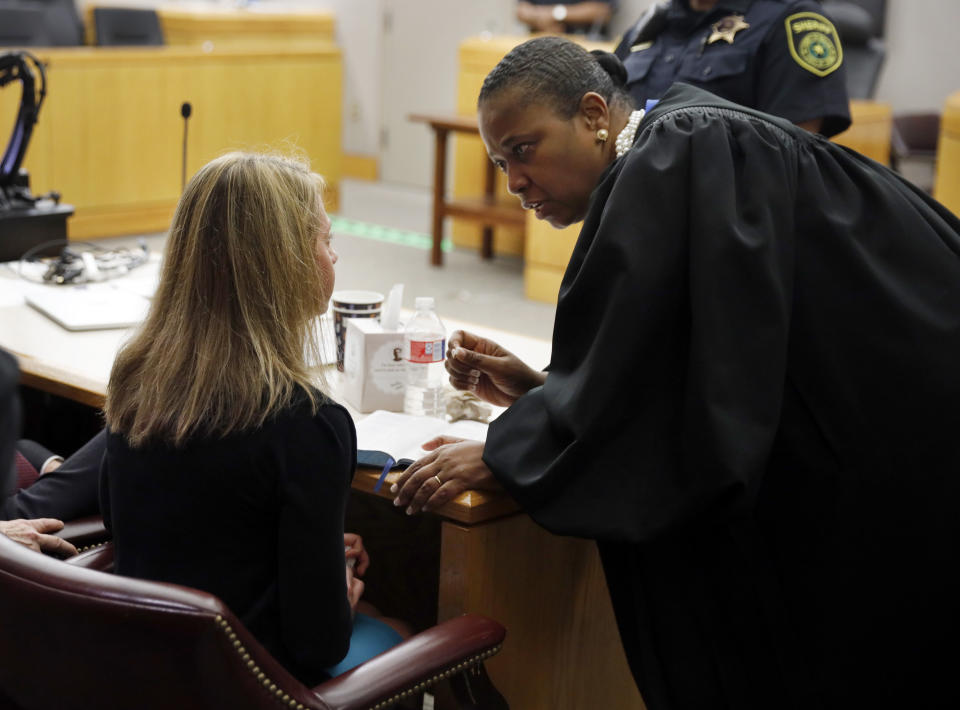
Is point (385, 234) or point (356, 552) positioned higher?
point (356, 552)

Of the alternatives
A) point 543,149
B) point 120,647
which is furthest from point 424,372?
point 120,647

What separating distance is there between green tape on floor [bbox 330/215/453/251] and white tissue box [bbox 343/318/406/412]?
4877mm

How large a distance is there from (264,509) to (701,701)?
68 centimetres

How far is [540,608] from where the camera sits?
6.21 ft

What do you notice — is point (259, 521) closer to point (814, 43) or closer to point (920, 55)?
point (814, 43)

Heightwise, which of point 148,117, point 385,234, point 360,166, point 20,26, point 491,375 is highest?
point 20,26

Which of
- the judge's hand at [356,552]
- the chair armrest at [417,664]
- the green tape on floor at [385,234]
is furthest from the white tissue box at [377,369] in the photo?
the green tape on floor at [385,234]

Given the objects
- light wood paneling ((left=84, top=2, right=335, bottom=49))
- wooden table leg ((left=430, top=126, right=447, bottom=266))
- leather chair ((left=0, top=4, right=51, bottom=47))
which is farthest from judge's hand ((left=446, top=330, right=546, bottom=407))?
leather chair ((left=0, top=4, right=51, bottom=47))

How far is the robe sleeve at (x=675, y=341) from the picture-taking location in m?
1.52

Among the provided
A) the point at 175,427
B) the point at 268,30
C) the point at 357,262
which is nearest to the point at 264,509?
the point at 175,427

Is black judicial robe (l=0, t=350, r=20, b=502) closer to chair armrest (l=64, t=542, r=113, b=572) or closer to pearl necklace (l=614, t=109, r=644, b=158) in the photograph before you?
chair armrest (l=64, t=542, r=113, b=572)

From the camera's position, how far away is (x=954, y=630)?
170cm

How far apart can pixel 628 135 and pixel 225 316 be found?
67 centimetres

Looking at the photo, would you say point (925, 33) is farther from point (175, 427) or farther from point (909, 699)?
point (175, 427)
